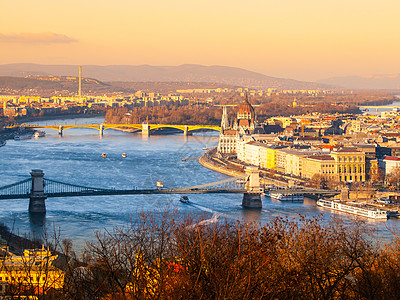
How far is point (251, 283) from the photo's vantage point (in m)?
3.11

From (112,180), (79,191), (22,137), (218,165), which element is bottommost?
(22,137)

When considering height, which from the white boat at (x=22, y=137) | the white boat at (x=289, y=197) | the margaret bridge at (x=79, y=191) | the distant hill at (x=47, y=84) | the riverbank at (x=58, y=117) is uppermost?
the distant hill at (x=47, y=84)

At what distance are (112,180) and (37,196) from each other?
3.14 m

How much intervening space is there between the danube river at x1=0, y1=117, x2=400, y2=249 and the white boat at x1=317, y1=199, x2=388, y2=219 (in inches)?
7.1

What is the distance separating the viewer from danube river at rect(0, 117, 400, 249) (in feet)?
30.6

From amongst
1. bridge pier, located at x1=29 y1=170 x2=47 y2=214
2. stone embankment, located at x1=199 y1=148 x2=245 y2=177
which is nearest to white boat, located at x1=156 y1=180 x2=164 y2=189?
bridge pier, located at x1=29 y1=170 x2=47 y2=214

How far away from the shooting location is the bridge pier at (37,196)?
1020cm

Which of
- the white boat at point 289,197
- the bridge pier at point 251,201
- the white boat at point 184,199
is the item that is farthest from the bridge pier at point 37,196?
the white boat at point 289,197

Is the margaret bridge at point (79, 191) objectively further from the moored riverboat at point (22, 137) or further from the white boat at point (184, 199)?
the moored riverboat at point (22, 137)

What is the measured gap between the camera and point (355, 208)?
35.5ft

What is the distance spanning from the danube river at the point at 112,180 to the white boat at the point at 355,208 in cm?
18

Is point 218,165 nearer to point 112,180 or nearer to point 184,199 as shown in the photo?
point 112,180

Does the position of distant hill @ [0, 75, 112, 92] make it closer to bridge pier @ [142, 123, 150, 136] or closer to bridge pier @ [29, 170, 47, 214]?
bridge pier @ [142, 123, 150, 136]

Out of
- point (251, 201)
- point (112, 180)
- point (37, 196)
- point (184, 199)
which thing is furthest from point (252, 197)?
point (112, 180)
